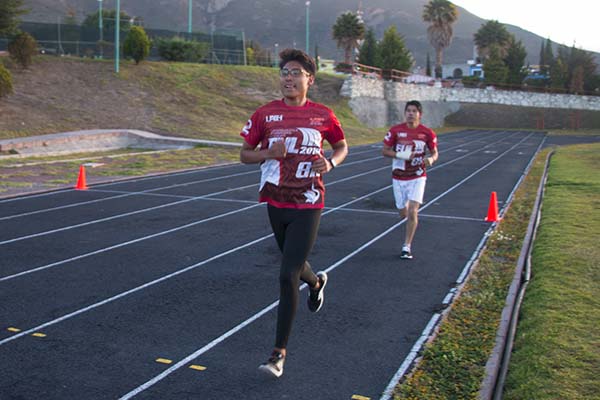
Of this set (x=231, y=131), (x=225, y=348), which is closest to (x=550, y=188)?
(x=225, y=348)

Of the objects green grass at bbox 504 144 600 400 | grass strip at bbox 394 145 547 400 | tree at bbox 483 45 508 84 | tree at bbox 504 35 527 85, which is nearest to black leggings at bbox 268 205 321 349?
grass strip at bbox 394 145 547 400

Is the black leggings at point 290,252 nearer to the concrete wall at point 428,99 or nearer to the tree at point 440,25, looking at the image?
the concrete wall at point 428,99

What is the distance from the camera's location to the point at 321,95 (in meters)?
49.4

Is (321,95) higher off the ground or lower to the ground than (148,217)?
higher

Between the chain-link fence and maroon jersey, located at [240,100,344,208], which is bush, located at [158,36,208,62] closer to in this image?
the chain-link fence

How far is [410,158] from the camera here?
28.5 feet

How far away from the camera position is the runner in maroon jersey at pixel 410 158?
869cm

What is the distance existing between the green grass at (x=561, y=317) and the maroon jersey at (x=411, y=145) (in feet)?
6.37

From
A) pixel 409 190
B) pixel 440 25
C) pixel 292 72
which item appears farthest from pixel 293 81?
pixel 440 25

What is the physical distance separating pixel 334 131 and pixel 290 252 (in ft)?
3.45

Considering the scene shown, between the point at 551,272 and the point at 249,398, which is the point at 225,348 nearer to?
the point at 249,398

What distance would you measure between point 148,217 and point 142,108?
2510cm

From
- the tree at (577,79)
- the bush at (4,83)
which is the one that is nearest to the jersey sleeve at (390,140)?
the bush at (4,83)

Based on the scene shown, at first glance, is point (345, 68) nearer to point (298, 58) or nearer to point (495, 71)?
point (495, 71)
